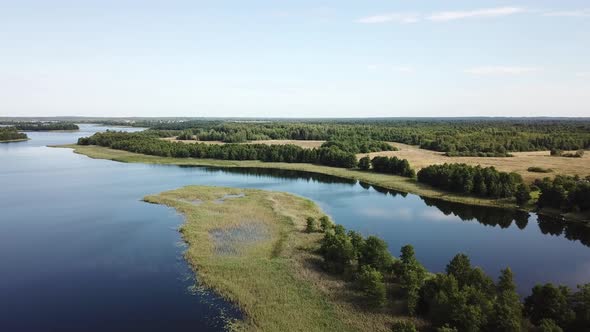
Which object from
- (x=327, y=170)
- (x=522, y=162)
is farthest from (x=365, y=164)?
(x=522, y=162)

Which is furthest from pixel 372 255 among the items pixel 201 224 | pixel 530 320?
pixel 201 224

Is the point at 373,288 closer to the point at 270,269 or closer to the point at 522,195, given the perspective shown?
the point at 270,269

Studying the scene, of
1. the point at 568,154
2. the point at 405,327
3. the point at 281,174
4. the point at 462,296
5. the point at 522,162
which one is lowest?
the point at 281,174

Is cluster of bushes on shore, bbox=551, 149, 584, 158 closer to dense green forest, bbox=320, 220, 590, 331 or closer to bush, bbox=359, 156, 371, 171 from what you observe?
bush, bbox=359, 156, 371, 171

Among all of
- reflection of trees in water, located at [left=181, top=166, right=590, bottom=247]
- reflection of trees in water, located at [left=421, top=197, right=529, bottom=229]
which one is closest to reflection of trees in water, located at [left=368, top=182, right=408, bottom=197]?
reflection of trees in water, located at [left=181, top=166, right=590, bottom=247]

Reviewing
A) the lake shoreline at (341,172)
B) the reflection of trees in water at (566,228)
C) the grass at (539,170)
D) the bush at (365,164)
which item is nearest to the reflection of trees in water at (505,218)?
the reflection of trees in water at (566,228)

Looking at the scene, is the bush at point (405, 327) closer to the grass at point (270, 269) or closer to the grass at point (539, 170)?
the grass at point (270, 269)
